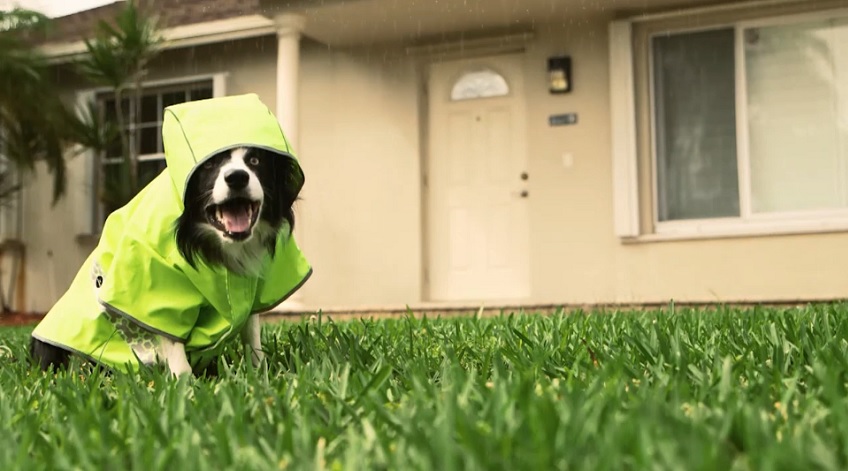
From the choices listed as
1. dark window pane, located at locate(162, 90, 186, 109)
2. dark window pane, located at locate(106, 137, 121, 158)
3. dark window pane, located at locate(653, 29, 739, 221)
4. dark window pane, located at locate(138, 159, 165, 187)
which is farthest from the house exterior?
dark window pane, located at locate(106, 137, 121, 158)

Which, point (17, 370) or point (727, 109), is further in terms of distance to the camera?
point (727, 109)

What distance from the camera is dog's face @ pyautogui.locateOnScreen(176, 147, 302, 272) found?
2.55 metres

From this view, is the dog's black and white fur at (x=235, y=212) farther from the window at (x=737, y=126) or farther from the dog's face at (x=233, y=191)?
the window at (x=737, y=126)

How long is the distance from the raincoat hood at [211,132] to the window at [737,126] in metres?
6.52

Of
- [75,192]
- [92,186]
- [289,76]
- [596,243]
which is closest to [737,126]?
[596,243]

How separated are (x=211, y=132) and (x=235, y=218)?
0.78 feet

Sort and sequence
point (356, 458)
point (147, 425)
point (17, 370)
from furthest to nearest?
point (17, 370), point (147, 425), point (356, 458)

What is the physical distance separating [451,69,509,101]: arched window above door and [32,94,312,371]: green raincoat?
6889 millimetres

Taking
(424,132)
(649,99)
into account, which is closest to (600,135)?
(649,99)

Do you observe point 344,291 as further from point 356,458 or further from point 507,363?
point 356,458

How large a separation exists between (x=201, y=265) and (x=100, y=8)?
1051cm

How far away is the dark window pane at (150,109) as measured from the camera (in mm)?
11281

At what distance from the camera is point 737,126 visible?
339 inches

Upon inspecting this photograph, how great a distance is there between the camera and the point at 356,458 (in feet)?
4.29
